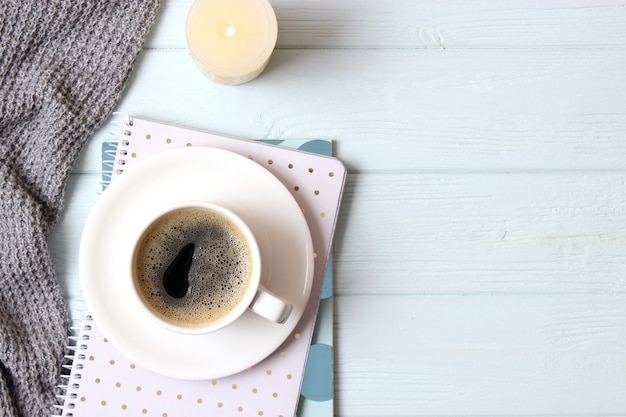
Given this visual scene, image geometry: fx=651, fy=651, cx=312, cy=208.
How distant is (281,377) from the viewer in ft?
2.42

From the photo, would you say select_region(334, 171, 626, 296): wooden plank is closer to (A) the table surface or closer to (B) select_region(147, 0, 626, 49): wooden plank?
(A) the table surface

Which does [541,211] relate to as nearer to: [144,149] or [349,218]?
[349,218]

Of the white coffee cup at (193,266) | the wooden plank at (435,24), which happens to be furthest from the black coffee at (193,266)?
the wooden plank at (435,24)

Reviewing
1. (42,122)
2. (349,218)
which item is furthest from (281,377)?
(42,122)

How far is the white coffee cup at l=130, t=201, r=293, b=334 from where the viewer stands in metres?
0.65

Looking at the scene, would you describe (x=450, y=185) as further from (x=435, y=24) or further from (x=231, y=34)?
(x=231, y=34)

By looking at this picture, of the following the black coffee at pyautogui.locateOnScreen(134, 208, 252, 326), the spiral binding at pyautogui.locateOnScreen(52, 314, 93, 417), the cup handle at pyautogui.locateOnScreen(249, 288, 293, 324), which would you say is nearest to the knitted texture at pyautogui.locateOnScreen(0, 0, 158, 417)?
the spiral binding at pyautogui.locateOnScreen(52, 314, 93, 417)

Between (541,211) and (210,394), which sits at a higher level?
(541,211)

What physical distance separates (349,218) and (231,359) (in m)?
Result: 0.21

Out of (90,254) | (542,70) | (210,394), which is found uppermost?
(542,70)

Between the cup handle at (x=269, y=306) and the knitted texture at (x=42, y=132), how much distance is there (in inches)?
10.7

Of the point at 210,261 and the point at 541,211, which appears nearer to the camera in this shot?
the point at 210,261

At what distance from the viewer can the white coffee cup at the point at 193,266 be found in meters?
0.65

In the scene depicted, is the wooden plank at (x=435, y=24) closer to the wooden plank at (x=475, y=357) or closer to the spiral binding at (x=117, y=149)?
the spiral binding at (x=117, y=149)
